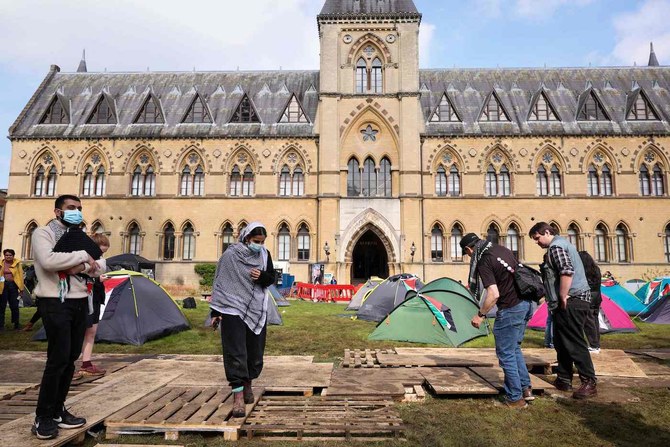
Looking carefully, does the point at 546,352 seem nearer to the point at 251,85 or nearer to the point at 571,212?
the point at 571,212

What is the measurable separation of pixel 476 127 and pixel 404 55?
23.1ft

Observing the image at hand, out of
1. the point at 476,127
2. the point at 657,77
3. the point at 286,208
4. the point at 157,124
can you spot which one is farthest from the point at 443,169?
the point at 157,124

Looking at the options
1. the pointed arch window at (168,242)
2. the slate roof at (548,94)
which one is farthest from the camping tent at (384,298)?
the pointed arch window at (168,242)

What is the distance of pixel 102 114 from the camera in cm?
3159

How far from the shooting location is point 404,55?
Result: 29859mm

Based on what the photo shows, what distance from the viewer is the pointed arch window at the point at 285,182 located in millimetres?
29703

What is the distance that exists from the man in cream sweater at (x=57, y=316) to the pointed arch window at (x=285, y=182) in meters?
24.9

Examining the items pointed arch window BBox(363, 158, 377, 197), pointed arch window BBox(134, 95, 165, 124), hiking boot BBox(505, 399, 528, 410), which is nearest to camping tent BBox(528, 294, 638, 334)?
hiking boot BBox(505, 399, 528, 410)

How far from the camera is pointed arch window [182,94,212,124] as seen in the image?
102 feet

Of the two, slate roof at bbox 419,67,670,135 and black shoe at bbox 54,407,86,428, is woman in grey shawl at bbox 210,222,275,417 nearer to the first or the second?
black shoe at bbox 54,407,86,428

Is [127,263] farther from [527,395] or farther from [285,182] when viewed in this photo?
[527,395]

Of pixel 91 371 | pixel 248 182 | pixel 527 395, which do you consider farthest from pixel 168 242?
pixel 527 395

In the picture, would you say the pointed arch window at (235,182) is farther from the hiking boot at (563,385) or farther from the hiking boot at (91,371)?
the hiking boot at (563,385)

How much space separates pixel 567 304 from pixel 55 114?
35.8m
